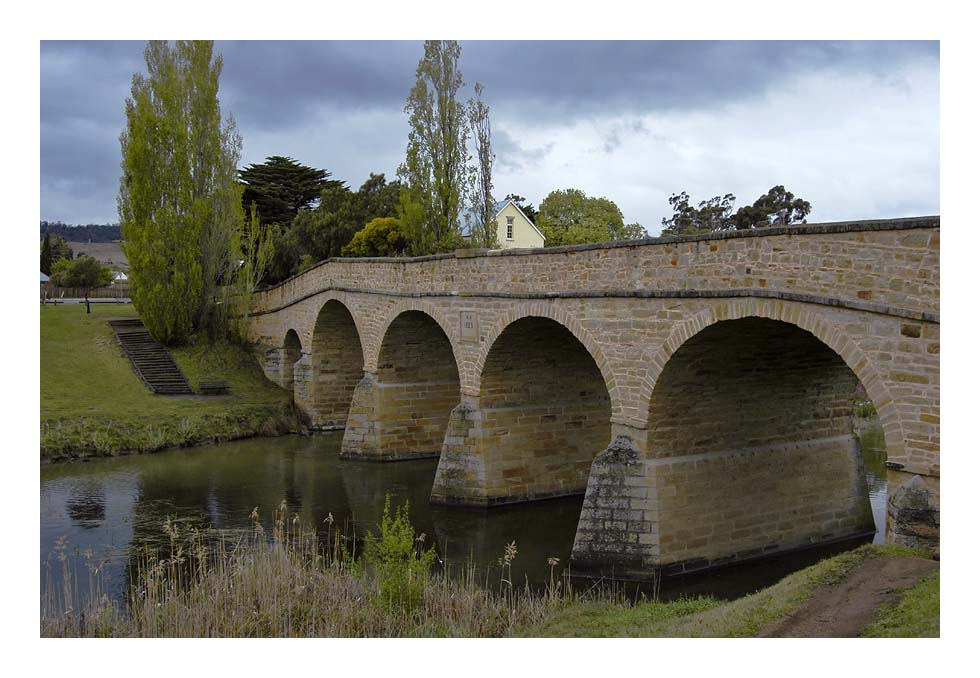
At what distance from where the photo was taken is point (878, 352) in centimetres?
1005

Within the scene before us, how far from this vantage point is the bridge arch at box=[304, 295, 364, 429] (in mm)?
27938

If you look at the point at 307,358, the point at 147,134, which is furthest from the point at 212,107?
the point at 307,358

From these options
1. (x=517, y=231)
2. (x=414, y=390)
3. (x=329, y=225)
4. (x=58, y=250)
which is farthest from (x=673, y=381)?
(x=58, y=250)

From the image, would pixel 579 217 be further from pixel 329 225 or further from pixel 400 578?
pixel 400 578

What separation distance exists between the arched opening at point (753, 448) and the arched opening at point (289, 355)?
19.5 meters

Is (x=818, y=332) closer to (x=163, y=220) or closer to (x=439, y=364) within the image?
(x=439, y=364)

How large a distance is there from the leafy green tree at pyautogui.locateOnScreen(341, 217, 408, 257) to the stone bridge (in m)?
14.9

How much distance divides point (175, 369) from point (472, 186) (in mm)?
11813

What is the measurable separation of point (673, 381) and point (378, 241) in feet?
88.8

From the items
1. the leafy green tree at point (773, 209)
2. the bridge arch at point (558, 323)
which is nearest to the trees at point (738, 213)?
the leafy green tree at point (773, 209)

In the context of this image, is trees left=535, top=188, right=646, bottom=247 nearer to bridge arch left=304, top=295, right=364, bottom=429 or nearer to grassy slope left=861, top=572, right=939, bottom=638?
bridge arch left=304, top=295, right=364, bottom=429

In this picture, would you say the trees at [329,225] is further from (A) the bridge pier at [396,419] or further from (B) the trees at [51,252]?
(B) the trees at [51,252]

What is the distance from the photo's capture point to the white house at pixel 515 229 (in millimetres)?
49928

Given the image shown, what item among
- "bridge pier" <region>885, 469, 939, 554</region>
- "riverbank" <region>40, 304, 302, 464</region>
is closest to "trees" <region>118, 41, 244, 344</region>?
"riverbank" <region>40, 304, 302, 464</region>
